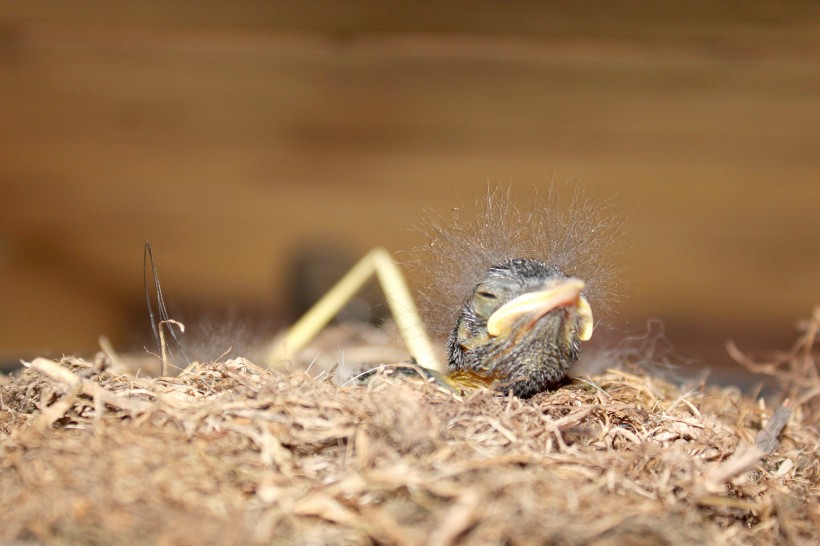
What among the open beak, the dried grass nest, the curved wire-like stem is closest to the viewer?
the dried grass nest

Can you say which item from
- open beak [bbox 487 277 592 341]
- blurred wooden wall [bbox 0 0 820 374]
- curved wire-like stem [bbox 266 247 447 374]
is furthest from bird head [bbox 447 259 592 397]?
blurred wooden wall [bbox 0 0 820 374]

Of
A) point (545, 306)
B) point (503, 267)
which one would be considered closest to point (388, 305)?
point (503, 267)

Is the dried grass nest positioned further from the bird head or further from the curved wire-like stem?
the curved wire-like stem

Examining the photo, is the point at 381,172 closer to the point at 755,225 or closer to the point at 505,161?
the point at 505,161

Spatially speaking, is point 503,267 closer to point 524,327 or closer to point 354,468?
point 524,327

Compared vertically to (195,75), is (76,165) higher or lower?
lower

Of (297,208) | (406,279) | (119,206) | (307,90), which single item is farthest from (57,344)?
(406,279)
